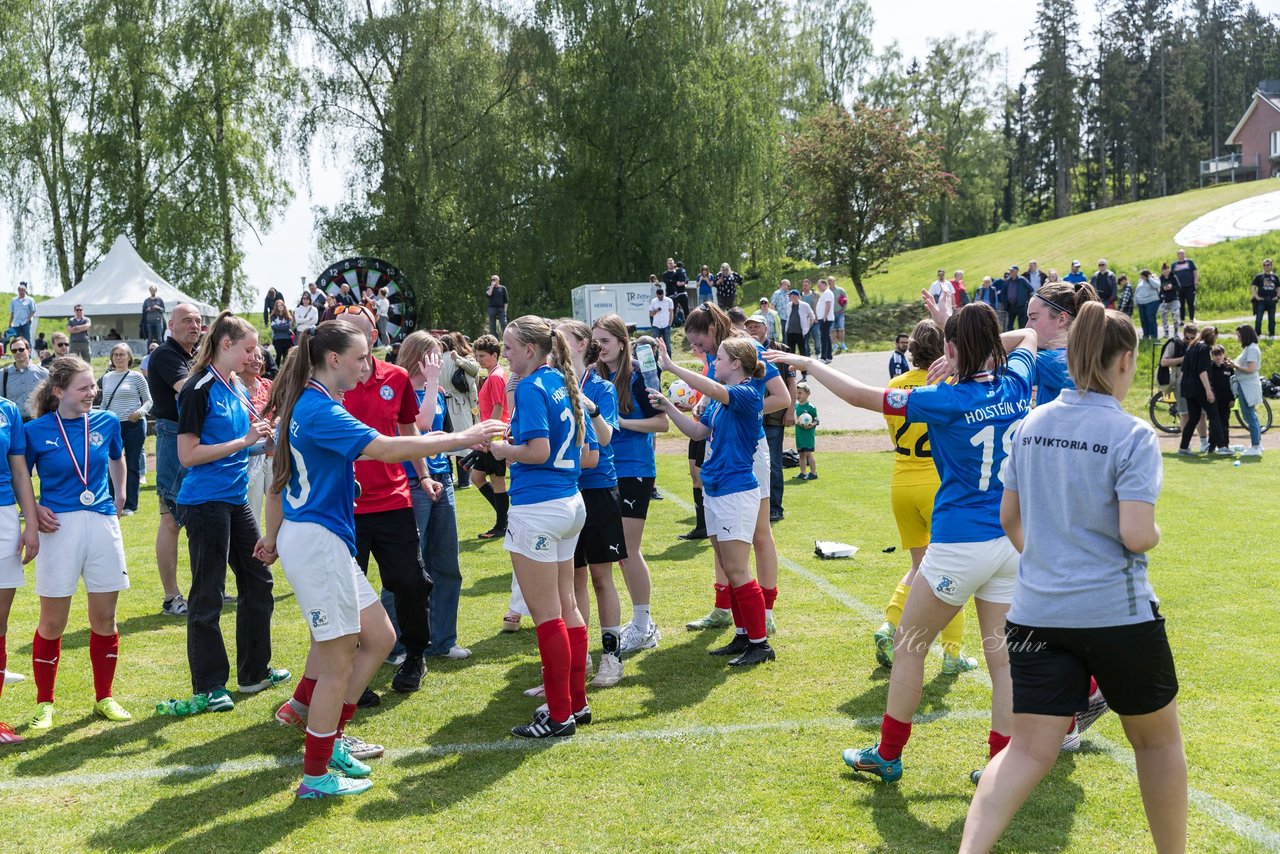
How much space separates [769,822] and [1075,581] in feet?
5.72

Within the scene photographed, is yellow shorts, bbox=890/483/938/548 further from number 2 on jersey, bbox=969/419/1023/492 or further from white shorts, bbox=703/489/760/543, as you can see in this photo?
number 2 on jersey, bbox=969/419/1023/492

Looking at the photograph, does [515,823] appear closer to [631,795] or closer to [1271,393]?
[631,795]

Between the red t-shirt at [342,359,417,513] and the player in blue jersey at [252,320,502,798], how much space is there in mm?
1048

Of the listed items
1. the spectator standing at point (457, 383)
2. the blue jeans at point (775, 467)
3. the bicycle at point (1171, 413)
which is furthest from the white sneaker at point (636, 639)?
the bicycle at point (1171, 413)

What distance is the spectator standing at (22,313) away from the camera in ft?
88.4

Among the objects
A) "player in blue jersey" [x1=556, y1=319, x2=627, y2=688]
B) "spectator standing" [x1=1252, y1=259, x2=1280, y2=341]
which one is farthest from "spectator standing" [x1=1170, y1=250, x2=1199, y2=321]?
"player in blue jersey" [x1=556, y1=319, x2=627, y2=688]

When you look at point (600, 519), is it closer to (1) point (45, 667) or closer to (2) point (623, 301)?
(1) point (45, 667)

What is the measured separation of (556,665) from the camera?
5363 millimetres

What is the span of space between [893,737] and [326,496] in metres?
2.74

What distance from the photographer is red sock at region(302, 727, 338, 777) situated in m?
4.66

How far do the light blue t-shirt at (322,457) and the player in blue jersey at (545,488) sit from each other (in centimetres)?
78

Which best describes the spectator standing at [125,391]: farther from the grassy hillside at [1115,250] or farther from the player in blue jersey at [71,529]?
the grassy hillside at [1115,250]

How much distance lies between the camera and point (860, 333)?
3569 cm

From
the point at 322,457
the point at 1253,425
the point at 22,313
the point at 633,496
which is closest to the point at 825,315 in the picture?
the point at 1253,425
